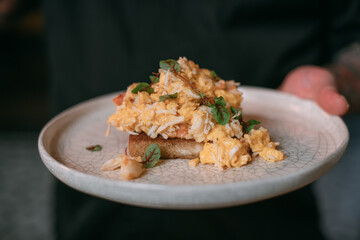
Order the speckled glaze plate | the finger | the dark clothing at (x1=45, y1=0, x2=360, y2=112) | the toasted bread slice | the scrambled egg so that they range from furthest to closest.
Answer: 1. the dark clothing at (x1=45, y1=0, x2=360, y2=112)
2. the finger
3. the toasted bread slice
4. the scrambled egg
5. the speckled glaze plate

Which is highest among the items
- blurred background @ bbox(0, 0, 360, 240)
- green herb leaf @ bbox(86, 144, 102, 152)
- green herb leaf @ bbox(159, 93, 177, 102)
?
green herb leaf @ bbox(159, 93, 177, 102)

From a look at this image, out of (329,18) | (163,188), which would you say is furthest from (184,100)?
(329,18)

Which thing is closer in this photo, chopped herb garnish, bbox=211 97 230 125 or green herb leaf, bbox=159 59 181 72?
chopped herb garnish, bbox=211 97 230 125

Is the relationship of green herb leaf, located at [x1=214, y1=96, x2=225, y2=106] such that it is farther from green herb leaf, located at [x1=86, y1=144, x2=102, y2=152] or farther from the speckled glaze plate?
green herb leaf, located at [x1=86, y1=144, x2=102, y2=152]

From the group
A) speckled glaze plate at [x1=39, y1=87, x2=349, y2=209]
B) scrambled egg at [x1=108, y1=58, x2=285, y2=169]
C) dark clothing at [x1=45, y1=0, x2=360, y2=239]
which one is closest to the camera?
speckled glaze plate at [x1=39, y1=87, x2=349, y2=209]

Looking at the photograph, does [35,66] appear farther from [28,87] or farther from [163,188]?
[163,188]

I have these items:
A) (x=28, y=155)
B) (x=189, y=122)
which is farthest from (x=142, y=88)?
→ (x=28, y=155)

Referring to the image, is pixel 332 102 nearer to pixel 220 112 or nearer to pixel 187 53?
pixel 220 112

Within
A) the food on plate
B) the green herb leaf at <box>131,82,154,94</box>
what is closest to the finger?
the food on plate
